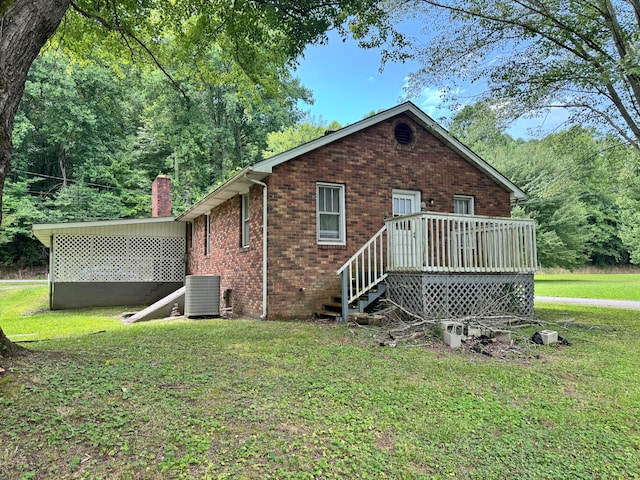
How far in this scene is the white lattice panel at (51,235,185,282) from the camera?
14773mm

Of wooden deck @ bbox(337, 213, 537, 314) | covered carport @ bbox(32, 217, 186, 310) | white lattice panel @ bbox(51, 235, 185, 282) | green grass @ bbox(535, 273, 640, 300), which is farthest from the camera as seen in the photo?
green grass @ bbox(535, 273, 640, 300)

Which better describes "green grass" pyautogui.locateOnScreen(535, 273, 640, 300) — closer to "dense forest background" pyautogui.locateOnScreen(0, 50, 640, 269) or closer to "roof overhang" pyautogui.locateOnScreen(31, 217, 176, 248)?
"dense forest background" pyautogui.locateOnScreen(0, 50, 640, 269)

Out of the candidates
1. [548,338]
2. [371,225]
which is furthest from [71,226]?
[548,338]

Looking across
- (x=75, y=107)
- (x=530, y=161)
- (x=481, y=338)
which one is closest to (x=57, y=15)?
(x=481, y=338)

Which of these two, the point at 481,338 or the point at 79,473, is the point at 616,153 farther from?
the point at 79,473

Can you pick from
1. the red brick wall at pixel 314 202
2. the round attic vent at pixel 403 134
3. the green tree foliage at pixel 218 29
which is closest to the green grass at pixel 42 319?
the red brick wall at pixel 314 202

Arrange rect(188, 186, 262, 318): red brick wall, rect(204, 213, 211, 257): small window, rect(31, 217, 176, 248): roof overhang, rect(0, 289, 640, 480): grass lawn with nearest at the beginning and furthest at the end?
rect(0, 289, 640, 480): grass lawn, rect(188, 186, 262, 318): red brick wall, rect(31, 217, 176, 248): roof overhang, rect(204, 213, 211, 257): small window

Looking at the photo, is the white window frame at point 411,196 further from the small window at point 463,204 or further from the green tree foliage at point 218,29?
the green tree foliage at point 218,29

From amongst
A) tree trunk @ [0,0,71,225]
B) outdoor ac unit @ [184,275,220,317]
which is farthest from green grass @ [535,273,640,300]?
tree trunk @ [0,0,71,225]

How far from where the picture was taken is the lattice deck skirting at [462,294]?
25.1 ft

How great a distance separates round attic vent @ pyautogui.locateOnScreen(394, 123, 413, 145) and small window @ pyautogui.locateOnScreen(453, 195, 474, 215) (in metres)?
2.11

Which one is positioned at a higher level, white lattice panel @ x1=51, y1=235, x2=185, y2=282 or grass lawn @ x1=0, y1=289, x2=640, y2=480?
white lattice panel @ x1=51, y1=235, x2=185, y2=282

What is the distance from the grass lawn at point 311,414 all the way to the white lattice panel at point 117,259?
418 inches

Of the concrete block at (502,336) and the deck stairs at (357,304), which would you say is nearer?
the concrete block at (502,336)
